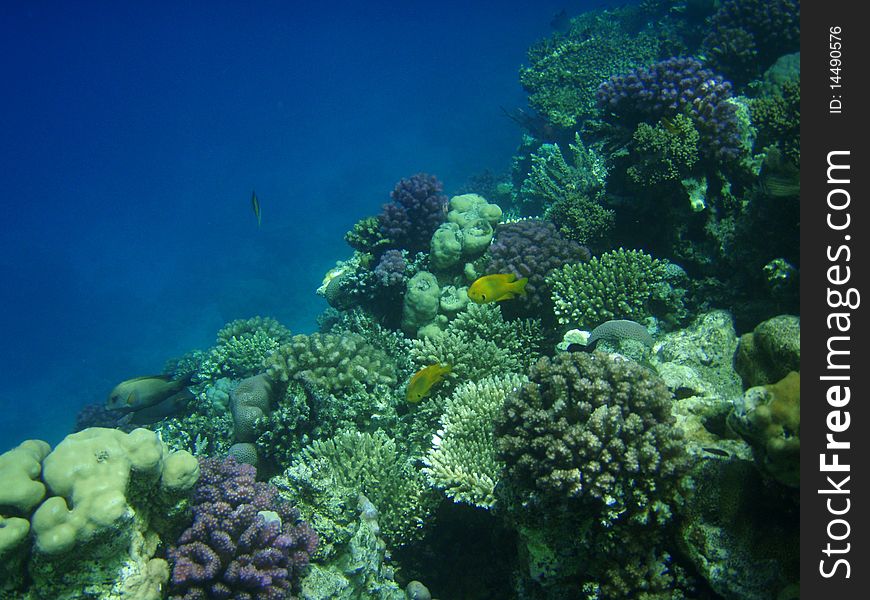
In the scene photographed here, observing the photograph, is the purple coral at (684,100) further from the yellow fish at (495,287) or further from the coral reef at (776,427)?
the coral reef at (776,427)

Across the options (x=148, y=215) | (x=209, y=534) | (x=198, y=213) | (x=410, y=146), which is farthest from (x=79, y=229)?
(x=209, y=534)

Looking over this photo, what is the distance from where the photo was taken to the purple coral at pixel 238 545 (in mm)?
3248

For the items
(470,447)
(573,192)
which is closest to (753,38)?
(573,192)

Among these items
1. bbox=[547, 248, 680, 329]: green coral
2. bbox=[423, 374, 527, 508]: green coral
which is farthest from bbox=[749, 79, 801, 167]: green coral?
bbox=[423, 374, 527, 508]: green coral

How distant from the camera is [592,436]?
9.37 feet

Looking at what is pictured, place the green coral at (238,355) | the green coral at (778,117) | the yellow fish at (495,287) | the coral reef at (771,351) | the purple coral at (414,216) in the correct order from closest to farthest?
the coral reef at (771,351), the yellow fish at (495,287), the green coral at (778,117), the purple coral at (414,216), the green coral at (238,355)

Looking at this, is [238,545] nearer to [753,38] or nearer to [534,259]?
[534,259]

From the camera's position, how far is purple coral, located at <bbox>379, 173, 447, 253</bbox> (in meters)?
7.77

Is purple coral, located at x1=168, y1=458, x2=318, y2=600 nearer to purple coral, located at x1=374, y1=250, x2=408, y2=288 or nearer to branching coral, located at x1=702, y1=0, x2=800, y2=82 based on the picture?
purple coral, located at x1=374, y1=250, x2=408, y2=288

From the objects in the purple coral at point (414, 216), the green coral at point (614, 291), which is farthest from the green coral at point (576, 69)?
the green coral at point (614, 291)

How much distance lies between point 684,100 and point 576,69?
891cm

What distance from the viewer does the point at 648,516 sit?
2850 mm

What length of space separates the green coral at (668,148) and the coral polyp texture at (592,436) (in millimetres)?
3286

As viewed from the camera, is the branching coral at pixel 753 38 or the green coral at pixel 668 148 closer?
the green coral at pixel 668 148
